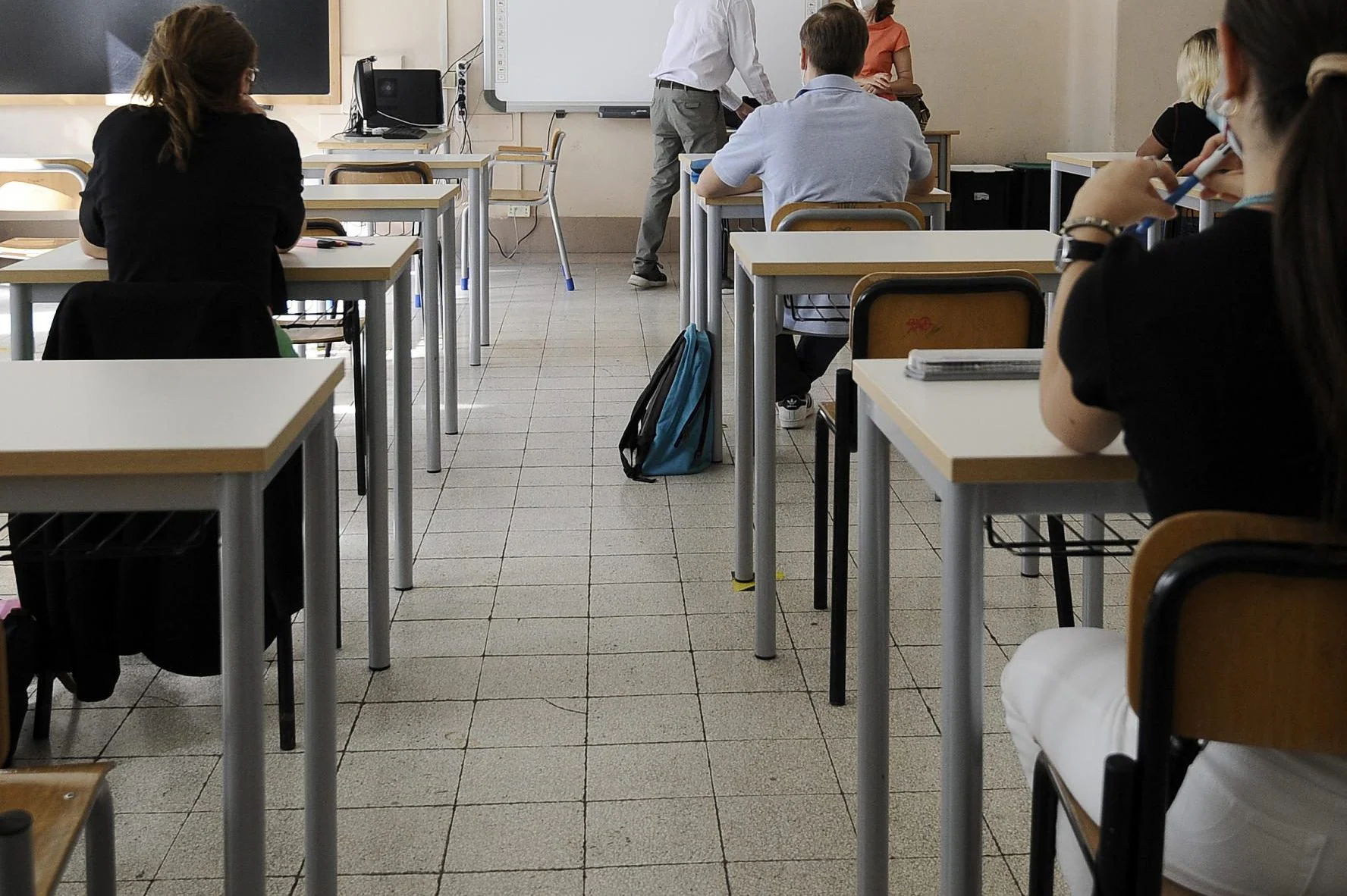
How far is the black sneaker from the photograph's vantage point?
23.7 ft

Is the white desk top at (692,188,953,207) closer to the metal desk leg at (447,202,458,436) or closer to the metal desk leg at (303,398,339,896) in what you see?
the metal desk leg at (447,202,458,436)

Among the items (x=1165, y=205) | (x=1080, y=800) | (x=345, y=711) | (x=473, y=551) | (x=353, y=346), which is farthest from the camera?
(x=353, y=346)

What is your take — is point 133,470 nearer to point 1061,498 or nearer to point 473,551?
point 1061,498

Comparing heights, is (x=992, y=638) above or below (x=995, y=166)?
below

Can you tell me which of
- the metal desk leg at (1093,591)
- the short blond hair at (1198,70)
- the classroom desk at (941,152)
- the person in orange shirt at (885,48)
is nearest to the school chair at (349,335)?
the metal desk leg at (1093,591)

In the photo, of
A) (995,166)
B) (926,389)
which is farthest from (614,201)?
(926,389)

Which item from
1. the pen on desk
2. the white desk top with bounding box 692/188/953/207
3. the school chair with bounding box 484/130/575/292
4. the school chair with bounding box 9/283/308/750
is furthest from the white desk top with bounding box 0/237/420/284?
the school chair with bounding box 484/130/575/292

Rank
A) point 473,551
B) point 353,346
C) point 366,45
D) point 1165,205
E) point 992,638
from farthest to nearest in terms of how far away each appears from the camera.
A: point 366,45, point 353,346, point 473,551, point 992,638, point 1165,205

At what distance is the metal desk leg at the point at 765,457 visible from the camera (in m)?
2.47

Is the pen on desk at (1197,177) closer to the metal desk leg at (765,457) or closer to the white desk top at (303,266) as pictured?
the metal desk leg at (765,457)

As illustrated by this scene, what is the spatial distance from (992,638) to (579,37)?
6.39 meters

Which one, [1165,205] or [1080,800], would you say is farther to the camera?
[1165,205]

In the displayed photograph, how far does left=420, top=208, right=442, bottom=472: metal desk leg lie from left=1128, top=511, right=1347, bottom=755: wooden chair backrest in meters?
2.83

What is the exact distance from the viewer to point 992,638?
261 cm
